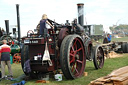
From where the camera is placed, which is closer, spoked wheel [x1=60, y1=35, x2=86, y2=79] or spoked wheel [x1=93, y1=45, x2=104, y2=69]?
spoked wheel [x1=60, y1=35, x2=86, y2=79]

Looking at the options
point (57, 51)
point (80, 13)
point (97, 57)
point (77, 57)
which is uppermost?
point (80, 13)

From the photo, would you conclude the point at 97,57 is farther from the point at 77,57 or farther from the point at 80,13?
the point at 80,13

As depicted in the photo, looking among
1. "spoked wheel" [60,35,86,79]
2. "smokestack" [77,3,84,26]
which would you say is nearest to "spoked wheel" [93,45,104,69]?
"spoked wheel" [60,35,86,79]

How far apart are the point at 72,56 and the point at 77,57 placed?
0.23 metres

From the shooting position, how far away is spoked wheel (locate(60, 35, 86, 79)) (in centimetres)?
568

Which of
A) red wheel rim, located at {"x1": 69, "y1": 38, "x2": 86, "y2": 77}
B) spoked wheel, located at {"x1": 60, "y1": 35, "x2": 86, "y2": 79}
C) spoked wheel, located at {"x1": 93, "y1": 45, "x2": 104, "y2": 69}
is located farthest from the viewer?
spoked wheel, located at {"x1": 93, "y1": 45, "x2": 104, "y2": 69}

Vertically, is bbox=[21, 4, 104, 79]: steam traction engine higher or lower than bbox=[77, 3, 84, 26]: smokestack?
lower

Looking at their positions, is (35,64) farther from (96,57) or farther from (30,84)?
(96,57)

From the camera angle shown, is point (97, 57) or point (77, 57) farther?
point (97, 57)

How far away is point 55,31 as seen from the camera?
6.46 metres

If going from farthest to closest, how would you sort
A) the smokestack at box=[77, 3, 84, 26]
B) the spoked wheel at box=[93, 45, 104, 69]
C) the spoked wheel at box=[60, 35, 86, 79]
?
the smokestack at box=[77, 3, 84, 26], the spoked wheel at box=[93, 45, 104, 69], the spoked wheel at box=[60, 35, 86, 79]

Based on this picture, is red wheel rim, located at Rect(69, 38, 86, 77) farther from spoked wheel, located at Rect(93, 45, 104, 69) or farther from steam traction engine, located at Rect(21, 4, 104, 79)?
spoked wheel, located at Rect(93, 45, 104, 69)

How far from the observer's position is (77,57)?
6383mm

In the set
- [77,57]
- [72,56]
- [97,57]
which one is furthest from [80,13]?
[72,56]
